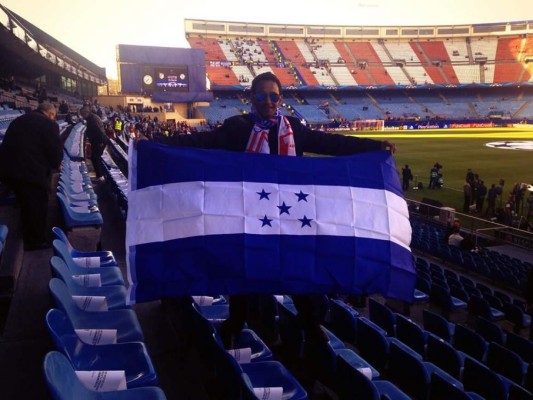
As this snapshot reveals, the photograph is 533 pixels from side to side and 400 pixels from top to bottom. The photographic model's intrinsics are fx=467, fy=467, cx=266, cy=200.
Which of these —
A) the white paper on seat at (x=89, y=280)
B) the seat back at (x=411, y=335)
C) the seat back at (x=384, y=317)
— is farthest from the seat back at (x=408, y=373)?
the white paper on seat at (x=89, y=280)

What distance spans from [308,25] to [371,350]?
3071 inches

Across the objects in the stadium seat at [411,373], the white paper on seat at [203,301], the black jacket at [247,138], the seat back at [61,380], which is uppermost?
the black jacket at [247,138]

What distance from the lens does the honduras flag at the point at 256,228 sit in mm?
2877

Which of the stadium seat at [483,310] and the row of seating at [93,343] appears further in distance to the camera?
the stadium seat at [483,310]

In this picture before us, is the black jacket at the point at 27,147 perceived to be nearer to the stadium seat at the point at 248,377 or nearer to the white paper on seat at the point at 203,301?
the white paper on seat at the point at 203,301

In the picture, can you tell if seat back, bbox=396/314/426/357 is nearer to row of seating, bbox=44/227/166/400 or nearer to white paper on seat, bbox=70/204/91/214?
row of seating, bbox=44/227/166/400

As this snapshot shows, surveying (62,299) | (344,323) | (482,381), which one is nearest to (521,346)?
(482,381)

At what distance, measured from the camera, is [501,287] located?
10.2 metres

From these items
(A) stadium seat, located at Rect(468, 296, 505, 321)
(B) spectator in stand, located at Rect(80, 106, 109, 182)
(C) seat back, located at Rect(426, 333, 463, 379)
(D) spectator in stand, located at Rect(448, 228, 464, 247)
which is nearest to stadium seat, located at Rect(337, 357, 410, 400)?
(C) seat back, located at Rect(426, 333, 463, 379)

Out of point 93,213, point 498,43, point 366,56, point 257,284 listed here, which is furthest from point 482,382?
point 498,43

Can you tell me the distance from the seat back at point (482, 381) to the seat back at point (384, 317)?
1127mm

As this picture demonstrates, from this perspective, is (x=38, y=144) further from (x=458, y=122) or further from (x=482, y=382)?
(x=458, y=122)

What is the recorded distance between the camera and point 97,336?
2.93 metres

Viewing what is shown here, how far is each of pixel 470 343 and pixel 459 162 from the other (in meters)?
26.5
